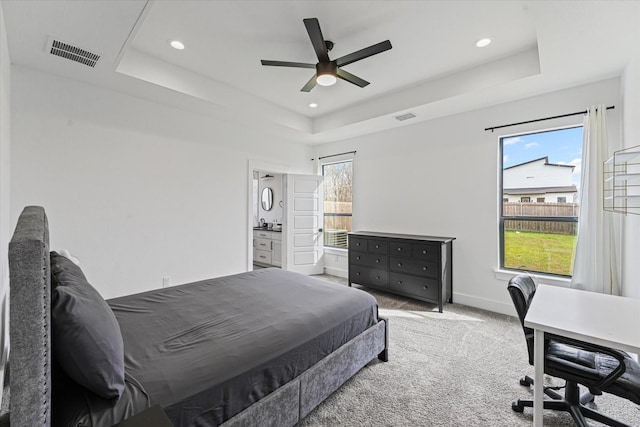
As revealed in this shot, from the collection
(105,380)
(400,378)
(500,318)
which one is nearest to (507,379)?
(400,378)

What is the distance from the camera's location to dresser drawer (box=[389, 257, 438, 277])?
372cm

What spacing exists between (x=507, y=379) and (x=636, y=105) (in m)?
2.48

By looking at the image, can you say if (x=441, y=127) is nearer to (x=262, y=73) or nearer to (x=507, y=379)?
(x=262, y=73)

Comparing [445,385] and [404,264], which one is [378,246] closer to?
[404,264]

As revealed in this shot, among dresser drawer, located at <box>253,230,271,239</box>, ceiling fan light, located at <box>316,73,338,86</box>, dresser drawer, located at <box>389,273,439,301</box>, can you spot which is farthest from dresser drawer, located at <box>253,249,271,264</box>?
ceiling fan light, located at <box>316,73,338,86</box>

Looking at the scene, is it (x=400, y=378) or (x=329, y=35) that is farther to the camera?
A: (x=329, y=35)

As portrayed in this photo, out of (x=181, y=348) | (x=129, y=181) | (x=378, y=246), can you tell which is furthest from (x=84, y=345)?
(x=378, y=246)

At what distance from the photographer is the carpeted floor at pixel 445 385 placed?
1.83 m

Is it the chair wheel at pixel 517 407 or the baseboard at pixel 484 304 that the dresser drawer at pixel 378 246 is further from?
the chair wheel at pixel 517 407

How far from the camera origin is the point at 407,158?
14.8 ft

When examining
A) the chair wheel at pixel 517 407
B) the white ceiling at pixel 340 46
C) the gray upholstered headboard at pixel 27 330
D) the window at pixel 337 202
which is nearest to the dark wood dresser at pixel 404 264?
the window at pixel 337 202

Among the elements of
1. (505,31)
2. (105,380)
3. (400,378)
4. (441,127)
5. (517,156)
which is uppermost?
(505,31)

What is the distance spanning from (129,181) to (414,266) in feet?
12.4

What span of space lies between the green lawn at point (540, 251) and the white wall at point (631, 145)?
20.5 inches
